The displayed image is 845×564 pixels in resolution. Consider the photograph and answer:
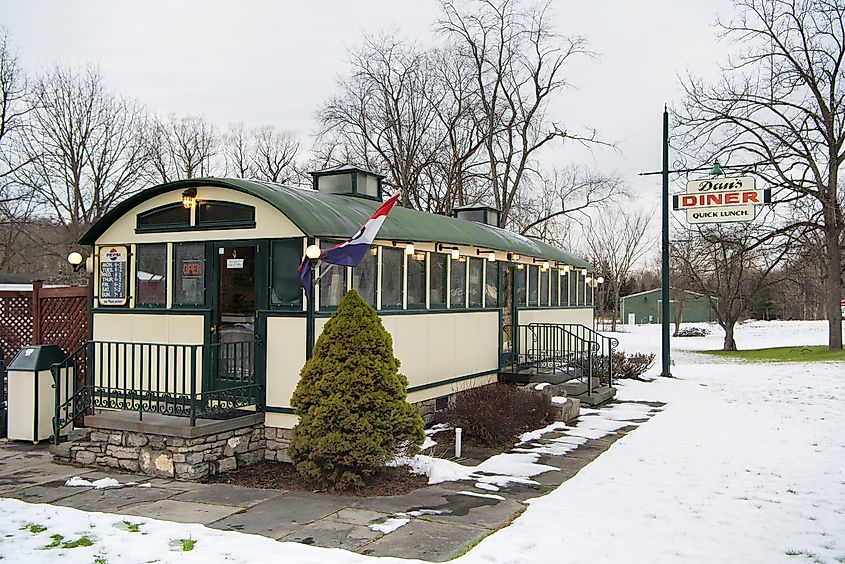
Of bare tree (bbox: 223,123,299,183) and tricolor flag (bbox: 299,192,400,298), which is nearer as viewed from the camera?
tricolor flag (bbox: 299,192,400,298)

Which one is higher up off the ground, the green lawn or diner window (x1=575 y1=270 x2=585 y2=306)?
diner window (x1=575 y1=270 x2=585 y2=306)

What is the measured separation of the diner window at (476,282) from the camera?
37.0ft

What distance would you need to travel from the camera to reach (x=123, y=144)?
2928cm

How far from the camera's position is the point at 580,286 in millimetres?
16906

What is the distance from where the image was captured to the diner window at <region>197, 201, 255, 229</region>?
8.26 metres

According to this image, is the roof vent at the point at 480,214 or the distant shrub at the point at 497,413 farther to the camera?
the roof vent at the point at 480,214

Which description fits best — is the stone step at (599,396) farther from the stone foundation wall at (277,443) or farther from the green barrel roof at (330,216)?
the stone foundation wall at (277,443)

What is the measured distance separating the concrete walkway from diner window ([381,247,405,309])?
2666 millimetres

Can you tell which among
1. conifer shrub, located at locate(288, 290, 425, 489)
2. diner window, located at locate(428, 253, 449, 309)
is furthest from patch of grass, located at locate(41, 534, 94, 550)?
diner window, located at locate(428, 253, 449, 309)

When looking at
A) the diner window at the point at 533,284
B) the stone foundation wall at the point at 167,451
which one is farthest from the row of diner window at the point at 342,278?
the diner window at the point at 533,284

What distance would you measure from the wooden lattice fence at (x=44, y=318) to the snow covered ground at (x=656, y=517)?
392 centimetres

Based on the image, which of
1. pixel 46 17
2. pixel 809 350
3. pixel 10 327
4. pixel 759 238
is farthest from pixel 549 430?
pixel 809 350

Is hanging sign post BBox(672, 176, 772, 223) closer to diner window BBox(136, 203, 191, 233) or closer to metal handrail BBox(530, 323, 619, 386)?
metal handrail BBox(530, 323, 619, 386)

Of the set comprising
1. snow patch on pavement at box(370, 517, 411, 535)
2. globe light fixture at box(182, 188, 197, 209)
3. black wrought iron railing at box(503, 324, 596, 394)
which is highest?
globe light fixture at box(182, 188, 197, 209)
